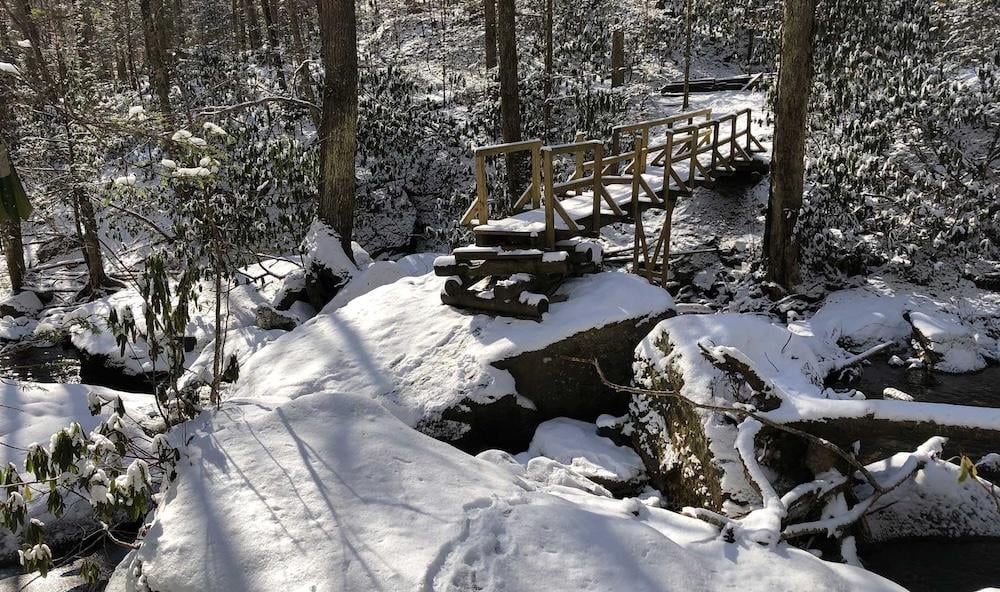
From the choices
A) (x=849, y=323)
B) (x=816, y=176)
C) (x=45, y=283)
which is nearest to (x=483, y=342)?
(x=849, y=323)

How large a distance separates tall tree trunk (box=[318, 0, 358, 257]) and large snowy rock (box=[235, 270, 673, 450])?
11.1 feet

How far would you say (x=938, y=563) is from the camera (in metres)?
5.67

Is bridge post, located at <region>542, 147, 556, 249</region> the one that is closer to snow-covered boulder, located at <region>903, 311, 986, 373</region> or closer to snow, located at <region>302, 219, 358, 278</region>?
snow, located at <region>302, 219, 358, 278</region>

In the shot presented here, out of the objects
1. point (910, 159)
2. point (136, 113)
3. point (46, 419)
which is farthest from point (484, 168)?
point (910, 159)

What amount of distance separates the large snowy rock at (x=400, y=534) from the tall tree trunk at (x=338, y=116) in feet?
22.6

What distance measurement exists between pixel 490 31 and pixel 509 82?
10177mm

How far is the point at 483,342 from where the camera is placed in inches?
300

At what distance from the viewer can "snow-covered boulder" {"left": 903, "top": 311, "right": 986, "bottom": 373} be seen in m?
10.5

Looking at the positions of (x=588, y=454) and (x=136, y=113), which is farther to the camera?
(x=588, y=454)

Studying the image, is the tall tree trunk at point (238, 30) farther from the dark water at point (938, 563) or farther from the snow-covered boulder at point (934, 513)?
the dark water at point (938, 563)

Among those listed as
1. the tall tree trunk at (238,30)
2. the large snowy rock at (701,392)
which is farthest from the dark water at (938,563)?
the tall tree trunk at (238,30)

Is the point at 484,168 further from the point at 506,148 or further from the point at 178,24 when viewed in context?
the point at 178,24

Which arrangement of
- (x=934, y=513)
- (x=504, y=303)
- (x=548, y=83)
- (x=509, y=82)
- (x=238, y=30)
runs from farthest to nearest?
(x=238, y=30), (x=548, y=83), (x=509, y=82), (x=504, y=303), (x=934, y=513)

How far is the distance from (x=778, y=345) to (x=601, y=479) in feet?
6.57
